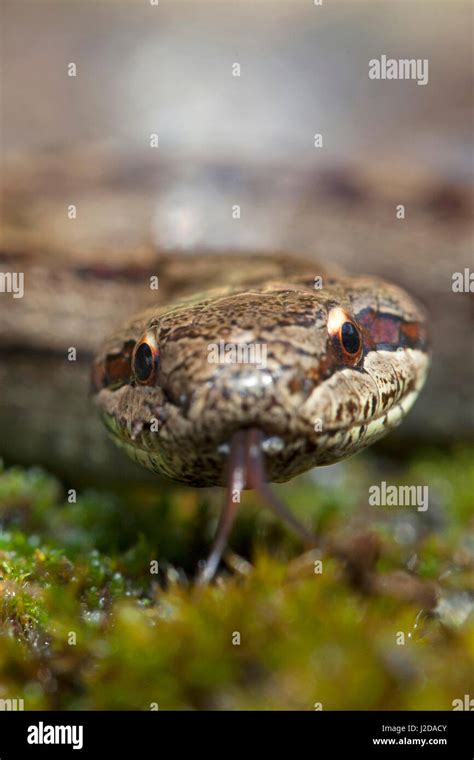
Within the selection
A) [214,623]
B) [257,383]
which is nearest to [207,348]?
[257,383]

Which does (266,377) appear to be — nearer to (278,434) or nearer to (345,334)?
(278,434)

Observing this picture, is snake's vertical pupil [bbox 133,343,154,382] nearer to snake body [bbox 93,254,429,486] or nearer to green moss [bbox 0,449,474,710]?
snake body [bbox 93,254,429,486]

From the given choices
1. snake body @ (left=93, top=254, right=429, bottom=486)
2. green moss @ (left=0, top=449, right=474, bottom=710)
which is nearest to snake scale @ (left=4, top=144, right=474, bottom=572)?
snake body @ (left=93, top=254, right=429, bottom=486)

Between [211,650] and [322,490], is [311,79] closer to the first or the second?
[322,490]

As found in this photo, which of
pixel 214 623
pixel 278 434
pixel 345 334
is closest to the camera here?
pixel 214 623

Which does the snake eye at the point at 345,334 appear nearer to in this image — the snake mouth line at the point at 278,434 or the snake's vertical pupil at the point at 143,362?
the snake mouth line at the point at 278,434
